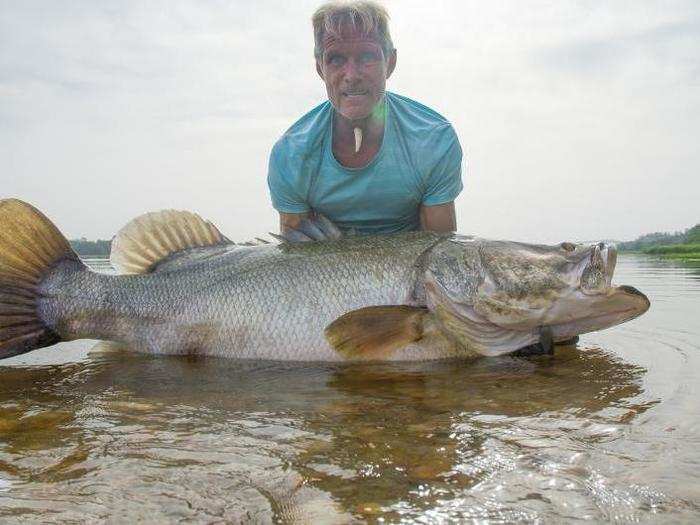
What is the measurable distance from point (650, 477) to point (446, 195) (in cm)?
377

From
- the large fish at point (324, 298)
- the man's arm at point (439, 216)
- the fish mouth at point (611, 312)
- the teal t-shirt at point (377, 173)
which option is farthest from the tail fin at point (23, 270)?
the fish mouth at point (611, 312)

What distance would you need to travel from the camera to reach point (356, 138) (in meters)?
5.30

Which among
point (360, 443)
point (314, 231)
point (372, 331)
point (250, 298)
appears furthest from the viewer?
point (314, 231)

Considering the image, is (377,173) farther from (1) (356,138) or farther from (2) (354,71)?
(2) (354,71)

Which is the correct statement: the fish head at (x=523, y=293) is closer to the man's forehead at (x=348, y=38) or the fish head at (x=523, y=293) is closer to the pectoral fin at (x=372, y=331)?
the pectoral fin at (x=372, y=331)

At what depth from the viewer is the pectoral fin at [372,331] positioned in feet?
12.1

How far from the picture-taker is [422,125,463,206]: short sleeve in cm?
→ 527

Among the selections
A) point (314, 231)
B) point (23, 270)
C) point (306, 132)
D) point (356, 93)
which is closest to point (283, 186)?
point (306, 132)

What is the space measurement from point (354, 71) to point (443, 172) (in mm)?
1114

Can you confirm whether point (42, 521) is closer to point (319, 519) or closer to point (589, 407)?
point (319, 519)

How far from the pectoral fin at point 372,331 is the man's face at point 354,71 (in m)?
2.08

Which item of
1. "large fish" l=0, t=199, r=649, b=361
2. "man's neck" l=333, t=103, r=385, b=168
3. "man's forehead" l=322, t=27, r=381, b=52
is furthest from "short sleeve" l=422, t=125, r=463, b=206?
"large fish" l=0, t=199, r=649, b=361

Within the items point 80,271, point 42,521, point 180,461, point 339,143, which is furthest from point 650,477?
point 339,143

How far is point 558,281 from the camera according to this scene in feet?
12.1
